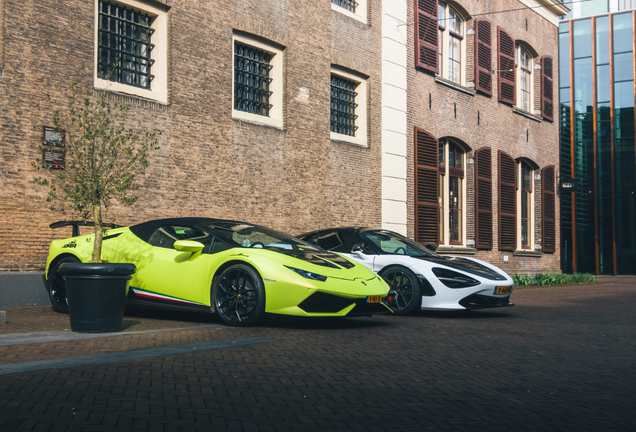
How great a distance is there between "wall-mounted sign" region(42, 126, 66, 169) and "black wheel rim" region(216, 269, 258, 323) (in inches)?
166

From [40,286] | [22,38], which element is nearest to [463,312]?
[40,286]

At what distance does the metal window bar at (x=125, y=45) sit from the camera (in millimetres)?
11359

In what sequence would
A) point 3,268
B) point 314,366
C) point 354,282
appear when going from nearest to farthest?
point 314,366
point 354,282
point 3,268

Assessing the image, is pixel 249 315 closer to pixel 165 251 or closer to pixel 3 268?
pixel 165 251

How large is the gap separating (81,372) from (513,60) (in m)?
20.5

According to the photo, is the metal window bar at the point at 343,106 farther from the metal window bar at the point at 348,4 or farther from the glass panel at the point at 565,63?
the glass panel at the point at 565,63

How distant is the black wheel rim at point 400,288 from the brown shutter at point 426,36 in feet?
32.3

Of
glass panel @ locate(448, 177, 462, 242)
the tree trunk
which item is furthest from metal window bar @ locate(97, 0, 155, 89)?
glass panel @ locate(448, 177, 462, 242)

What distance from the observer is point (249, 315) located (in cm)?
731

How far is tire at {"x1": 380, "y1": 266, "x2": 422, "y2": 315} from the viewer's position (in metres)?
9.21

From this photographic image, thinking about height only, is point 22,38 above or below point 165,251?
above

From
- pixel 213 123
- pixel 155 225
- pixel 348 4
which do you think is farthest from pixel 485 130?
pixel 155 225

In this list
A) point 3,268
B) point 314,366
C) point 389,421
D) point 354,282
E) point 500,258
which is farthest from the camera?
point 500,258

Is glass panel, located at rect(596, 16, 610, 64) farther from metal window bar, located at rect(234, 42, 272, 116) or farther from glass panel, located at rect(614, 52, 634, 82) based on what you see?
metal window bar, located at rect(234, 42, 272, 116)
